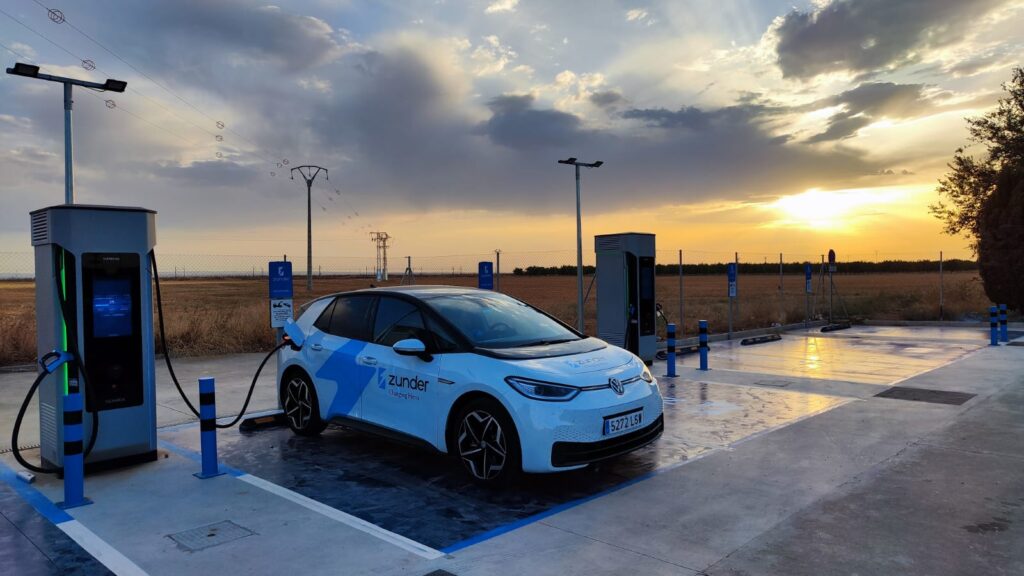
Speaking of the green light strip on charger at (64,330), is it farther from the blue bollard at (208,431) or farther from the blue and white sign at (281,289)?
the blue and white sign at (281,289)

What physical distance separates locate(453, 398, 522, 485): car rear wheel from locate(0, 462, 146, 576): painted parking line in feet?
7.51

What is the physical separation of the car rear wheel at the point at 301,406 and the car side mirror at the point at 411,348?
1.69 m

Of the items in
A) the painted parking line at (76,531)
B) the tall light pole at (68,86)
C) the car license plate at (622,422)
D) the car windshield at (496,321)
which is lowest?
the painted parking line at (76,531)

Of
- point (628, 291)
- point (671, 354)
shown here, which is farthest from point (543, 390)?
point (628, 291)

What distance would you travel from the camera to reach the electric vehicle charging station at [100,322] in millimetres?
5461

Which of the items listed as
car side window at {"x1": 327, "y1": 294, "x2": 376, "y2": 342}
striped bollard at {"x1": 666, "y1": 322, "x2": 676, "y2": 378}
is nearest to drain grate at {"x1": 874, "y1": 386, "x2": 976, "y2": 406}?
striped bollard at {"x1": 666, "y1": 322, "x2": 676, "y2": 378}

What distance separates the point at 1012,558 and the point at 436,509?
359cm

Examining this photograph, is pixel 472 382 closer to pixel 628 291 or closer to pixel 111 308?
pixel 111 308

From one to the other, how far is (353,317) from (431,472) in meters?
1.81

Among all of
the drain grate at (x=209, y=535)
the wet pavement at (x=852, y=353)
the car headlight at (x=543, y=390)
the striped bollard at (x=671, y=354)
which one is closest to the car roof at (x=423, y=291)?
the car headlight at (x=543, y=390)

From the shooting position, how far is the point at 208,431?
5488 mm

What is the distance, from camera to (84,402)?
5.48m

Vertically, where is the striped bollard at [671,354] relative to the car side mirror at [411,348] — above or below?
below

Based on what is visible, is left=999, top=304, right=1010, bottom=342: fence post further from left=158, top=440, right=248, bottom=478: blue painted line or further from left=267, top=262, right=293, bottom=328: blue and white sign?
left=158, top=440, right=248, bottom=478: blue painted line
